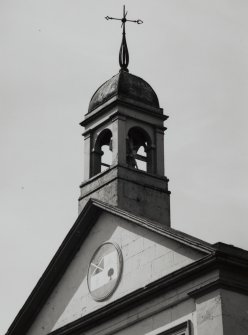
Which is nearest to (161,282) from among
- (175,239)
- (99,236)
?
(175,239)

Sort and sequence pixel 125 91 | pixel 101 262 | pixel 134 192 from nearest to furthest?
pixel 101 262, pixel 134 192, pixel 125 91

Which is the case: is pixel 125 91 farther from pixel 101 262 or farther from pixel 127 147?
pixel 101 262

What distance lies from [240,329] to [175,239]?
3.28 metres

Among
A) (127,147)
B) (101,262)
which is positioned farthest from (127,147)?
(101,262)

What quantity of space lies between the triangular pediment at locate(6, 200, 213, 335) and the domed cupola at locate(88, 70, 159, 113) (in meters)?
4.36

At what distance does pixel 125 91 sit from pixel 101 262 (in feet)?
20.8

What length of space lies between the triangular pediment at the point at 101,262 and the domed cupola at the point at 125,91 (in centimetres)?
436

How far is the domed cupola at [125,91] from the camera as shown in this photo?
38638 millimetres

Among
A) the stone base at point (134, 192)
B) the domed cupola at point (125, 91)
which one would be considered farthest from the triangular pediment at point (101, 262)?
the domed cupola at point (125, 91)

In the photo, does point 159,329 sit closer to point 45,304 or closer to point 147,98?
point 45,304

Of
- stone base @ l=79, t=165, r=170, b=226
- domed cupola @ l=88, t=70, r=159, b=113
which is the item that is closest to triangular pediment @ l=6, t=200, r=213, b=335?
stone base @ l=79, t=165, r=170, b=226

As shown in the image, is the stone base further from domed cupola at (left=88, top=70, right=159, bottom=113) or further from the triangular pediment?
domed cupola at (left=88, top=70, right=159, bottom=113)

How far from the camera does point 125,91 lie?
3872 centimetres

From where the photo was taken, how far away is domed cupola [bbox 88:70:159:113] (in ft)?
127
